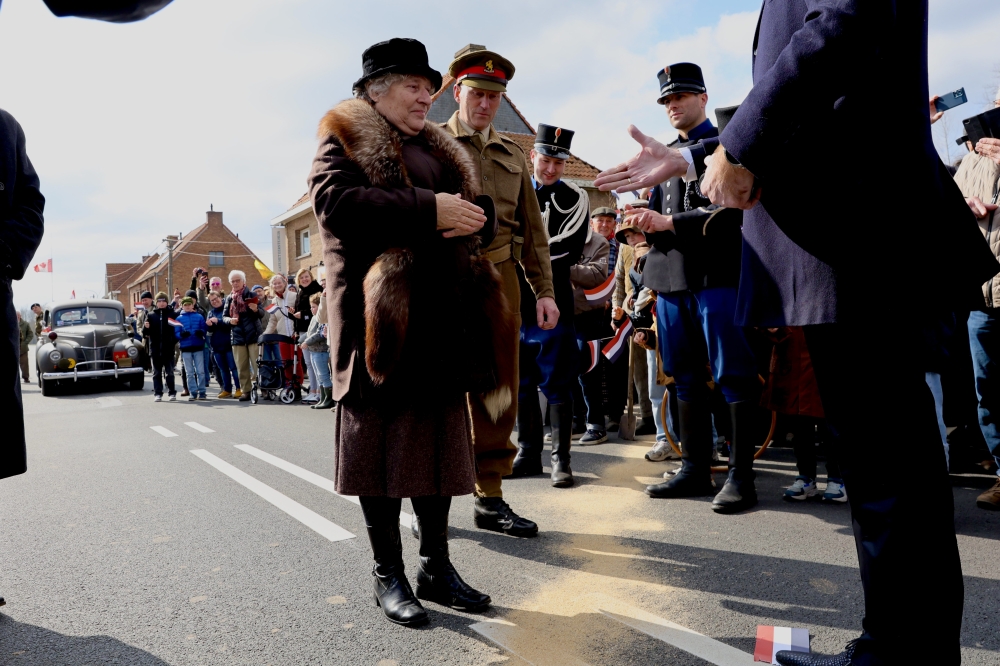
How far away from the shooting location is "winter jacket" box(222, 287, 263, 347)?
13.0 metres

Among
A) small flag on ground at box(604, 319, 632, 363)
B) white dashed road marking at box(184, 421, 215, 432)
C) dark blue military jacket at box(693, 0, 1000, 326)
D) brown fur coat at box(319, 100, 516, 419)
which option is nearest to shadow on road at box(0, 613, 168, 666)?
brown fur coat at box(319, 100, 516, 419)

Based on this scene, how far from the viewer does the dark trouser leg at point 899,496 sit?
5.65ft

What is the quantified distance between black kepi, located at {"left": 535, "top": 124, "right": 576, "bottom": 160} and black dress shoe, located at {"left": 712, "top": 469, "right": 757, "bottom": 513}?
2.40 metres

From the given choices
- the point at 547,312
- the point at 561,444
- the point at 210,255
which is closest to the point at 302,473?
the point at 561,444

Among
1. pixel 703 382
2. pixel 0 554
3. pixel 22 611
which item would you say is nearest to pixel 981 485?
pixel 703 382

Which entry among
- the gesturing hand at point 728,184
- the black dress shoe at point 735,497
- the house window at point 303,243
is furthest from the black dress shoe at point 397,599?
the house window at point 303,243

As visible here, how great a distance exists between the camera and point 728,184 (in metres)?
1.85

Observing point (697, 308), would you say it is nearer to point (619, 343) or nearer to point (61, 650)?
point (619, 343)

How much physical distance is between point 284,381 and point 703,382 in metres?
9.45

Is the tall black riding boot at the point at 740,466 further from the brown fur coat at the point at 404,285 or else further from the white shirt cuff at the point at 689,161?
the white shirt cuff at the point at 689,161

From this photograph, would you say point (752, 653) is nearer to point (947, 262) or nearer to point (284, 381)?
point (947, 262)

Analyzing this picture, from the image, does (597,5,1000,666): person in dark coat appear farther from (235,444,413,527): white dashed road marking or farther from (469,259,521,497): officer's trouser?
(235,444,413,527): white dashed road marking

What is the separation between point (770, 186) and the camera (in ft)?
5.99

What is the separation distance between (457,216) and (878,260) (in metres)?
1.40
